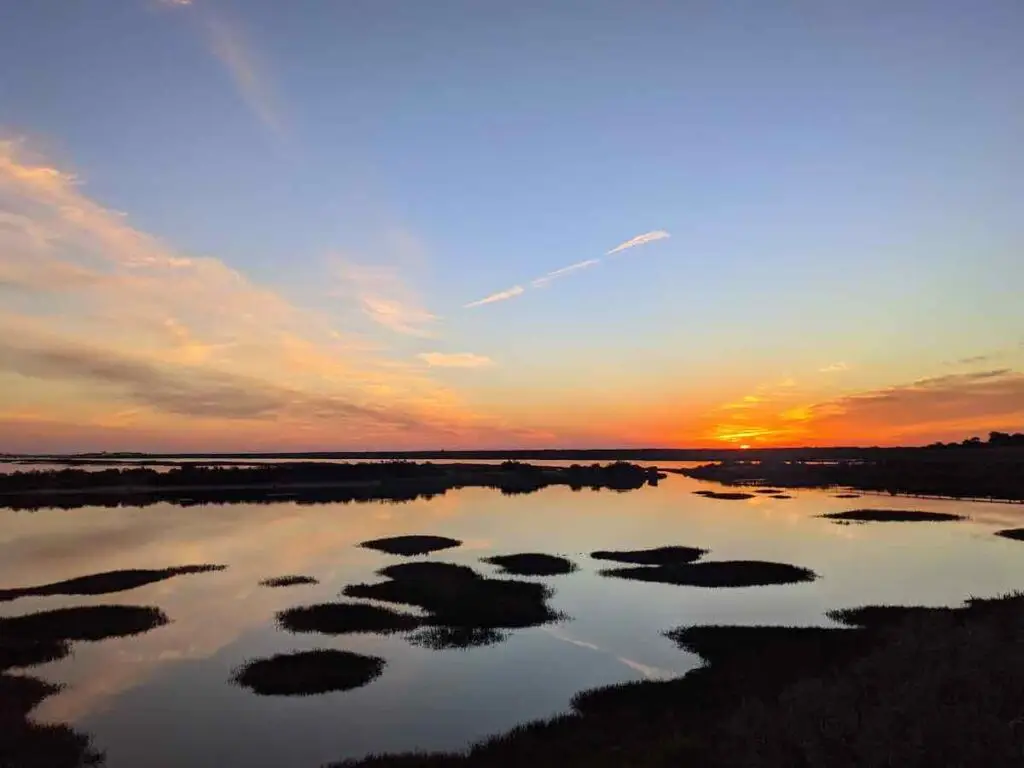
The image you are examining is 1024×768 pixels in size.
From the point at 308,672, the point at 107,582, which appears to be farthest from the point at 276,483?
the point at 308,672

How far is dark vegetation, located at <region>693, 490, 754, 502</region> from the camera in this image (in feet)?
312

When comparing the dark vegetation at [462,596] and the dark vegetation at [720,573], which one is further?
the dark vegetation at [720,573]

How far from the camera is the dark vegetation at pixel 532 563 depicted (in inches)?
1673

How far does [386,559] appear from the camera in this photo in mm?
46781

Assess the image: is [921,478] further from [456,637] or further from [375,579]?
[456,637]

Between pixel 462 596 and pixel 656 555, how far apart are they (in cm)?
1781

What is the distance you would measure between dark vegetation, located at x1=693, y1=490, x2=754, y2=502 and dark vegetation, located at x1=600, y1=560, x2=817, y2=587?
169 feet

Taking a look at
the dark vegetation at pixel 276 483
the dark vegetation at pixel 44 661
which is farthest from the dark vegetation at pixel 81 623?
the dark vegetation at pixel 276 483

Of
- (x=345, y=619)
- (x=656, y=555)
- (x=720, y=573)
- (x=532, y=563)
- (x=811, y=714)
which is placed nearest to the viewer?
(x=811, y=714)

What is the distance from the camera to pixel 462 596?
35.2 m

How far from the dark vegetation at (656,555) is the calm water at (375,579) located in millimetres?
1654

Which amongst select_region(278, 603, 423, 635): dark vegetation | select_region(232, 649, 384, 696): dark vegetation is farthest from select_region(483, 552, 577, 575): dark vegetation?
select_region(232, 649, 384, 696): dark vegetation

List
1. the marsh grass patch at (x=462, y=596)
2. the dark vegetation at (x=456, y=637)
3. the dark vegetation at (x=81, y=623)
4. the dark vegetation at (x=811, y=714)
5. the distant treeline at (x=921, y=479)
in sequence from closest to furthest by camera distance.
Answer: the dark vegetation at (x=811, y=714), the dark vegetation at (x=456, y=637), the dark vegetation at (x=81, y=623), the marsh grass patch at (x=462, y=596), the distant treeline at (x=921, y=479)

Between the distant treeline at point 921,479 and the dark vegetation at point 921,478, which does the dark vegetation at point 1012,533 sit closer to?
the distant treeline at point 921,479
